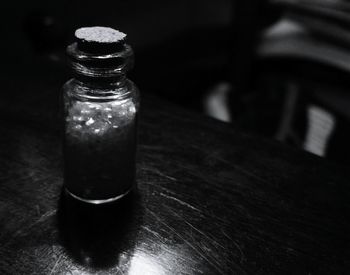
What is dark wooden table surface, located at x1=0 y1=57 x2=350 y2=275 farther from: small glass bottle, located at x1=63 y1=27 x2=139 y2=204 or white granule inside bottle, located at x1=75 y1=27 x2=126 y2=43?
white granule inside bottle, located at x1=75 y1=27 x2=126 y2=43

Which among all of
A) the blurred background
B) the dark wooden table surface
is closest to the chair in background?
the blurred background

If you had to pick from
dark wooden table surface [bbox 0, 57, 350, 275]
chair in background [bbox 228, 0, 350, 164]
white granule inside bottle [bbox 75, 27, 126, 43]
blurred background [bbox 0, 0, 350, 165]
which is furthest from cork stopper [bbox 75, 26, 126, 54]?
chair in background [bbox 228, 0, 350, 164]

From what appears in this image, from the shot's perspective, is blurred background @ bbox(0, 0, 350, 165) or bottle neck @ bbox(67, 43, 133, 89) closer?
bottle neck @ bbox(67, 43, 133, 89)

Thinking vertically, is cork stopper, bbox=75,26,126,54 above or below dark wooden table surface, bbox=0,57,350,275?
above

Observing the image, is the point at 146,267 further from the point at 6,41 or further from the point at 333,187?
the point at 6,41

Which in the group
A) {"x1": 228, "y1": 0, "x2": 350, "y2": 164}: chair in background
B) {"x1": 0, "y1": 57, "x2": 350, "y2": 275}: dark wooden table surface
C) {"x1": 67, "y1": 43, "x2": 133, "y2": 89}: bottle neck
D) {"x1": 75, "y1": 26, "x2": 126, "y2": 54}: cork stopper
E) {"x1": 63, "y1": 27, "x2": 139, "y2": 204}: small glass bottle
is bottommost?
{"x1": 228, "y1": 0, "x2": 350, "y2": 164}: chair in background

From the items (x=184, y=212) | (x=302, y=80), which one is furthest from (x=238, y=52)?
(x=184, y=212)

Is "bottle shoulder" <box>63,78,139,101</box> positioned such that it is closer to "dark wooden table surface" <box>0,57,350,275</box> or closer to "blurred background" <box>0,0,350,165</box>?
"dark wooden table surface" <box>0,57,350,275</box>

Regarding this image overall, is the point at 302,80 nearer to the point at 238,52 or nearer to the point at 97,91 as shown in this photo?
the point at 238,52

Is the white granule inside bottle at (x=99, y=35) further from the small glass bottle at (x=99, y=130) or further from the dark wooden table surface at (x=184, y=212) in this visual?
the dark wooden table surface at (x=184, y=212)
